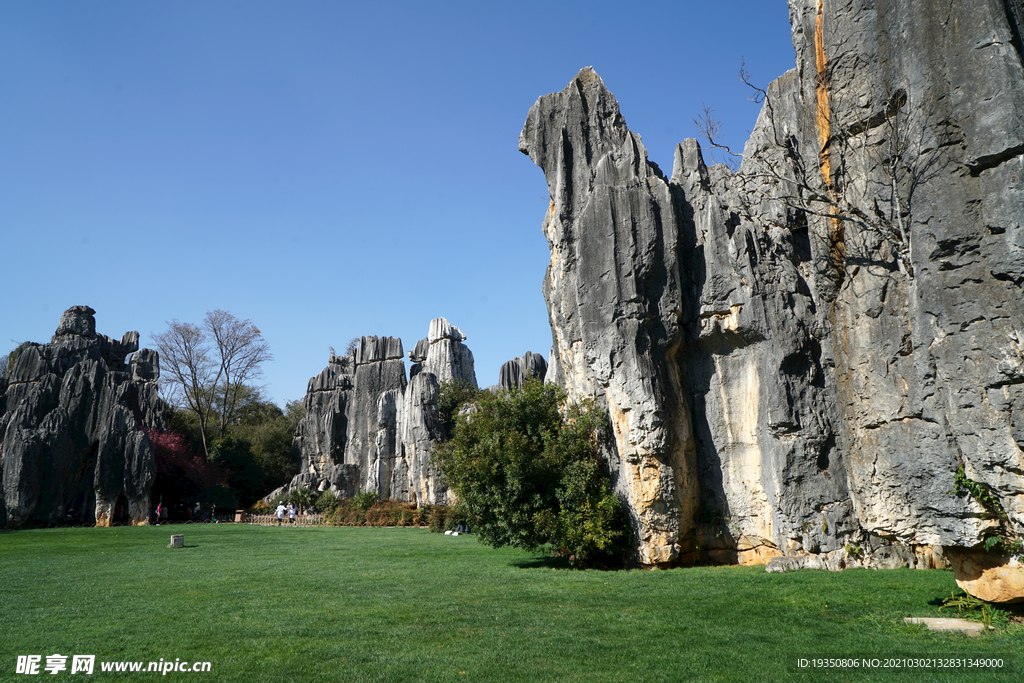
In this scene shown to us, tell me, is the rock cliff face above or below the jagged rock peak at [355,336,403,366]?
below

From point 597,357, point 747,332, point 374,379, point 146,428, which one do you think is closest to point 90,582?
point 597,357

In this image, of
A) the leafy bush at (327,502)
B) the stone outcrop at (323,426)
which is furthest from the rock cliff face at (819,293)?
the stone outcrop at (323,426)

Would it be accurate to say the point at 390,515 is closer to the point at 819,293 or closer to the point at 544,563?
the point at 544,563

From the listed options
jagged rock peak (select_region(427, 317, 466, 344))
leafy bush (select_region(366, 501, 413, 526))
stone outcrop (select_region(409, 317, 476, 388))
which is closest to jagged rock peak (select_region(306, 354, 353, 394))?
stone outcrop (select_region(409, 317, 476, 388))

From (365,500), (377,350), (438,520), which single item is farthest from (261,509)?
(438,520)

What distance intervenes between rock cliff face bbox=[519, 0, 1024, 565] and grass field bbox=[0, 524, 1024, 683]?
64.6 inches

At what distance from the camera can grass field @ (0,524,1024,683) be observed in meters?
7.12

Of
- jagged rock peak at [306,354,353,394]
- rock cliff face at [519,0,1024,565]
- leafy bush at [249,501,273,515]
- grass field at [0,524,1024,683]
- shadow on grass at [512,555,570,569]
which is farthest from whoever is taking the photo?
jagged rock peak at [306,354,353,394]

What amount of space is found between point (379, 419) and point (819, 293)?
93.0ft

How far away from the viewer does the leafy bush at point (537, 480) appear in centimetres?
1404

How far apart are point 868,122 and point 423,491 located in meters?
27.2

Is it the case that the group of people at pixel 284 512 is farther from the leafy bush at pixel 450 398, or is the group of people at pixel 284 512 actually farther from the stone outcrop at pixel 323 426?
the leafy bush at pixel 450 398

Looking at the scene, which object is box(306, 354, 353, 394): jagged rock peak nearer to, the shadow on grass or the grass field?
the grass field

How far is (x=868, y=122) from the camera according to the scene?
1084 cm
